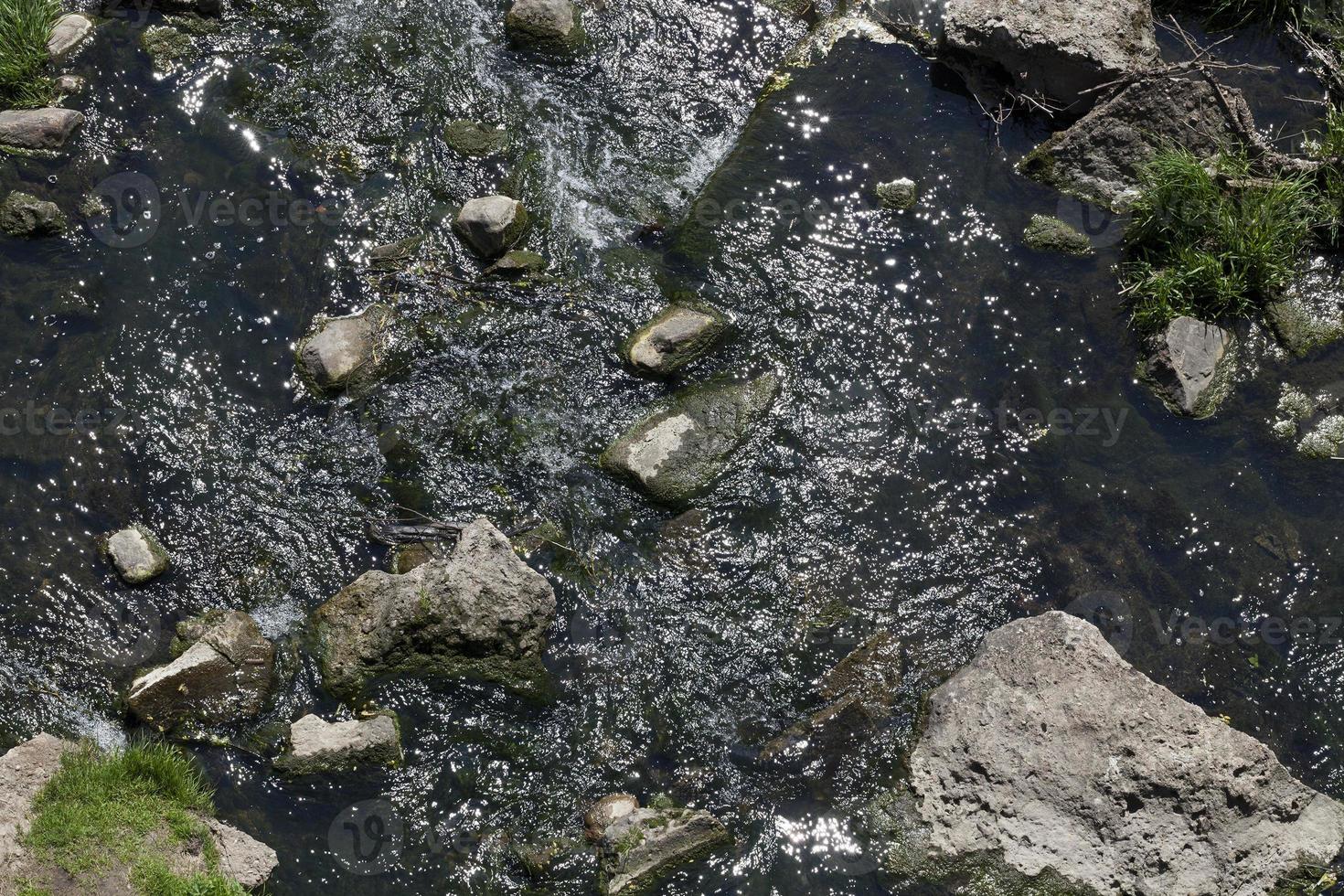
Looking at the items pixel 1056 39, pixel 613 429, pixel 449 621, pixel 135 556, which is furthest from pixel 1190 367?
pixel 135 556

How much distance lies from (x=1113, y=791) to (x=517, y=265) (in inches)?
220

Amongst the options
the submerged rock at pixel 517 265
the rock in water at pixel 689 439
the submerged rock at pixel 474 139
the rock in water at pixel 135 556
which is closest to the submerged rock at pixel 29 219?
the rock in water at pixel 135 556

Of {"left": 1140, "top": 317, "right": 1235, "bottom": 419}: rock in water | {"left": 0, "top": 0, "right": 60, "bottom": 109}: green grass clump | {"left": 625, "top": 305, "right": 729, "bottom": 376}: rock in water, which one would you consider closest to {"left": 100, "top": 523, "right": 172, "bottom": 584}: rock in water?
{"left": 625, "top": 305, "right": 729, "bottom": 376}: rock in water

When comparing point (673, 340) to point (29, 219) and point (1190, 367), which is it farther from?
point (29, 219)

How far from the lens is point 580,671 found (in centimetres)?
752

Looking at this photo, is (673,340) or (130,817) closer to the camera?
(130,817)

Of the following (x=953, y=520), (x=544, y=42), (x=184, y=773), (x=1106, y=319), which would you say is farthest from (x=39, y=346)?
(x=1106, y=319)

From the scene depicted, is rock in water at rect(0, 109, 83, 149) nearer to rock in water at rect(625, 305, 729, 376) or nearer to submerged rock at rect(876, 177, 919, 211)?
rock in water at rect(625, 305, 729, 376)

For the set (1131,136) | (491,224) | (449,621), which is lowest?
(449,621)

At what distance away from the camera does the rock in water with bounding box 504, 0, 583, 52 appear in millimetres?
9602

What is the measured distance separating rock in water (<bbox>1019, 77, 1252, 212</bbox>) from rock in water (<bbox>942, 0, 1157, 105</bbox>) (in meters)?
0.33

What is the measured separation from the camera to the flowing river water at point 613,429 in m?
7.32

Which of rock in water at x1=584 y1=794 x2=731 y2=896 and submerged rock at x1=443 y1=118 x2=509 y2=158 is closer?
rock in water at x1=584 y1=794 x2=731 y2=896

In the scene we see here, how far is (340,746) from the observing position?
281 inches
